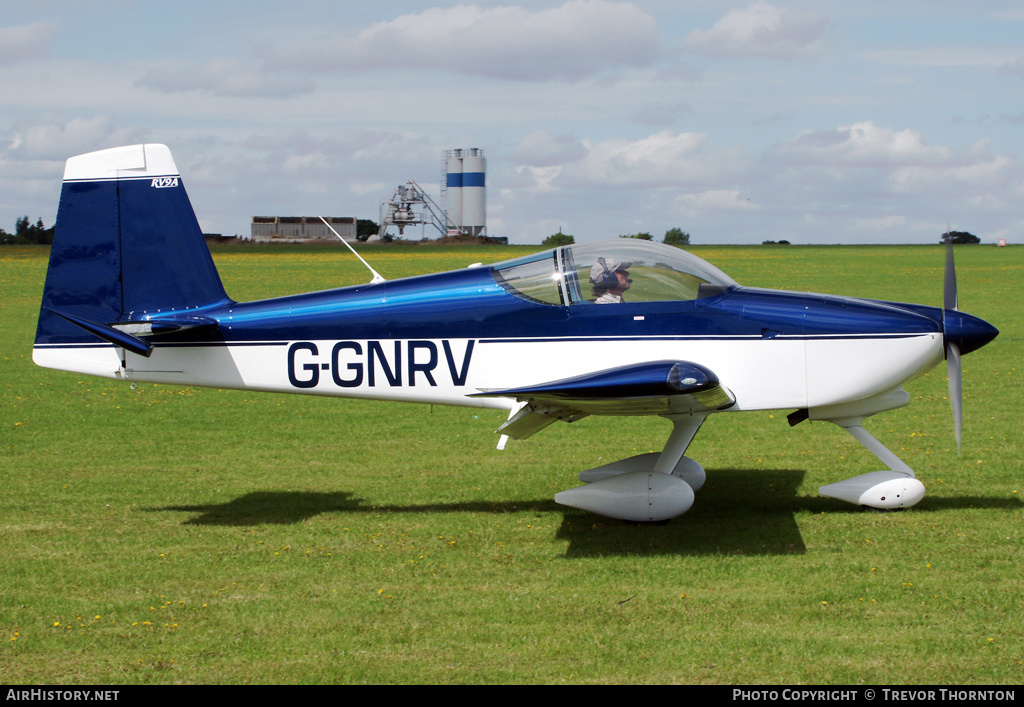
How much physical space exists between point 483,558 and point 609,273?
2389 millimetres

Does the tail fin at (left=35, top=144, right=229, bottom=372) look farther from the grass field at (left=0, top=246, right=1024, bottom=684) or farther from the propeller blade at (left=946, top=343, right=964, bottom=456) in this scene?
the propeller blade at (left=946, top=343, right=964, bottom=456)

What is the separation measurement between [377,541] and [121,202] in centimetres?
365

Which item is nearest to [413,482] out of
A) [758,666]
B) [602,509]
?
[602,509]

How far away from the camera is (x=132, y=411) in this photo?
1321 cm

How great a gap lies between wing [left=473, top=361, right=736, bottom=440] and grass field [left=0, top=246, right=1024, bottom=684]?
3.42 ft

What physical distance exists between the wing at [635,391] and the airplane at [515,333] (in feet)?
0.17

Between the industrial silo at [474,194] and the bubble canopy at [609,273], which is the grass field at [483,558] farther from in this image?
the industrial silo at [474,194]

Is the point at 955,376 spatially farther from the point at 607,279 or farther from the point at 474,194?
the point at 474,194

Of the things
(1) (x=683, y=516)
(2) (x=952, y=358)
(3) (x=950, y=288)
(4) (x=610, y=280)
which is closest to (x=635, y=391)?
(4) (x=610, y=280)

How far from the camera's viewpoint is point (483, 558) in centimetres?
675

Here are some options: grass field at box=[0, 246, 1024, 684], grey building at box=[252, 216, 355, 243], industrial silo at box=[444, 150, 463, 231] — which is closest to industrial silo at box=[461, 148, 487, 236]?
industrial silo at box=[444, 150, 463, 231]

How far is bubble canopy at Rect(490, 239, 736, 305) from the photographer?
7.34 metres

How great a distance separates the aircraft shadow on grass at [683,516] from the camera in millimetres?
6980

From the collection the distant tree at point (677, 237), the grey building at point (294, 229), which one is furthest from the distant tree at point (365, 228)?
the distant tree at point (677, 237)
